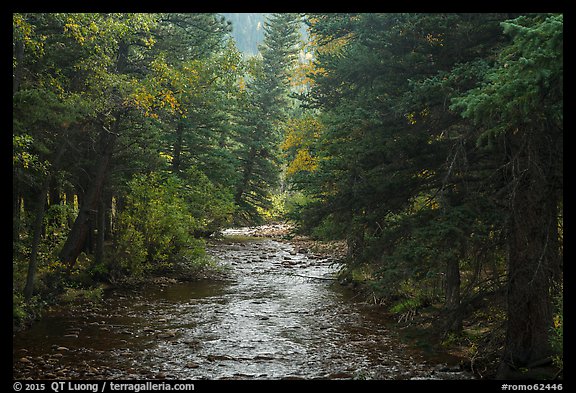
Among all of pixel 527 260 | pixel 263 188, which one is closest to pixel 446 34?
pixel 527 260

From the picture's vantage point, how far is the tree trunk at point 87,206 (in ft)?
44.9

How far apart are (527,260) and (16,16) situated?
29.1 ft

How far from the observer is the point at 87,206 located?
46.2ft

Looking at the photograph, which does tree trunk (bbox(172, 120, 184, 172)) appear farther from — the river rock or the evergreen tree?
the river rock

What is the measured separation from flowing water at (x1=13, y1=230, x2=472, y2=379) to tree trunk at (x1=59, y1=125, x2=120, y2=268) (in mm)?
1626

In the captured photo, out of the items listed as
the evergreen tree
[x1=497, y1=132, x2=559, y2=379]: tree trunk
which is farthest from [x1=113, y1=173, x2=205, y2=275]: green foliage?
the evergreen tree

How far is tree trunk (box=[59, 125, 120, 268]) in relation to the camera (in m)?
13.7

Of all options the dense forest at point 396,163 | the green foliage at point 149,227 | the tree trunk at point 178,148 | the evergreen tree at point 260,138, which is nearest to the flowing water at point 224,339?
the dense forest at point 396,163

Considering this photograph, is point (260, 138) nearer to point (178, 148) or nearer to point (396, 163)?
point (178, 148)

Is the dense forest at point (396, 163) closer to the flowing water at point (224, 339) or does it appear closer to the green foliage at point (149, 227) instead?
the green foliage at point (149, 227)

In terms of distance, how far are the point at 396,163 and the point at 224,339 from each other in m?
5.07

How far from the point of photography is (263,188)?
34.2 metres

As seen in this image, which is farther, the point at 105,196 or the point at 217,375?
the point at 105,196

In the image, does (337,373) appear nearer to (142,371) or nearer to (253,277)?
(142,371)
